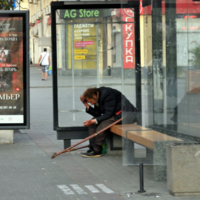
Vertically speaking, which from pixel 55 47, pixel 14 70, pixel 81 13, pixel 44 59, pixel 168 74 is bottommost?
pixel 168 74

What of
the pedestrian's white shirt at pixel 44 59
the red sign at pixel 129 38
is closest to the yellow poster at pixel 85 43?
the red sign at pixel 129 38

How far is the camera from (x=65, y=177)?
623cm

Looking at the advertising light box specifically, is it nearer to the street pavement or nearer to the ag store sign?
the street pavement

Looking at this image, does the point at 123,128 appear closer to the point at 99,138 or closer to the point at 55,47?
the point at 99,138

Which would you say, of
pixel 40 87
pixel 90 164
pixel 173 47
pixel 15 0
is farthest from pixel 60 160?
pixel 40 87

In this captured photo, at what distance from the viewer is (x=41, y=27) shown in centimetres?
5322

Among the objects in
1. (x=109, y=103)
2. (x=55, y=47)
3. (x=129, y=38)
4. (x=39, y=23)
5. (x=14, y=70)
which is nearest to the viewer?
(x=109, y=103)

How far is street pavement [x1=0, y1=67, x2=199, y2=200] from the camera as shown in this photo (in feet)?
17.5

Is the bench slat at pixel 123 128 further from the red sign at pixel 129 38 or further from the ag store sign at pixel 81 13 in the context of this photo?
the ag store sign at pixel 81 13

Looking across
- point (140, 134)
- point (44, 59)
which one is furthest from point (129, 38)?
point (44, 59)

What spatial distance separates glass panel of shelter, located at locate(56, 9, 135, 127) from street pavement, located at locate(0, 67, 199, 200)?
2.74 ft

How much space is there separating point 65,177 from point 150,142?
1162 millimetres

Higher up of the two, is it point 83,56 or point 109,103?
point 83,56

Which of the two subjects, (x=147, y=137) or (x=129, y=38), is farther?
(x=129, y=38)
